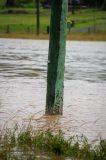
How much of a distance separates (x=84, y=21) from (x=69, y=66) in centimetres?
6466

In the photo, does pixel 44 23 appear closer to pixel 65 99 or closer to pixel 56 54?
pixel 65 99

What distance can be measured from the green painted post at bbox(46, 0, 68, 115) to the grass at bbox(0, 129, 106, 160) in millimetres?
3305

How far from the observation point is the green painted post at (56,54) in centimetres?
1198

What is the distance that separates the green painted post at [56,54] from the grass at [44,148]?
3.31 meters

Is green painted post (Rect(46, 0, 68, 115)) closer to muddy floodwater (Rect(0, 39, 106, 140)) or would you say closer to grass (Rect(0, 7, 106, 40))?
muddy floodwater (Rect(0, 39, 106, 140))

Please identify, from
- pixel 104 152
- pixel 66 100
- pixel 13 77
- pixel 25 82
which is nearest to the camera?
pixel 104 152

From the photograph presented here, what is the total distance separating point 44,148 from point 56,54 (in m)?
3.94

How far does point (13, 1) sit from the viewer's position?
117812 mm

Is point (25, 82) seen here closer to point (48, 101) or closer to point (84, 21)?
point (48, 101)

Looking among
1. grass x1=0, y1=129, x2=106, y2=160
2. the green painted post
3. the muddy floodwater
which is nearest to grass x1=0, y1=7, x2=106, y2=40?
the muddy floodwater

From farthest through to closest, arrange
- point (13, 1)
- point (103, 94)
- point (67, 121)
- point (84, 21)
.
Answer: point (13, 1) → point (84, 21) → point (103, 94) → point (67, 121)

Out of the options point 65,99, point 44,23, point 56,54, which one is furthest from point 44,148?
point 44,23

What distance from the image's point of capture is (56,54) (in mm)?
12062

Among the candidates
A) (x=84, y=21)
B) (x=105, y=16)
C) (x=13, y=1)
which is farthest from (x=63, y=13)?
(x=13, y=1)
